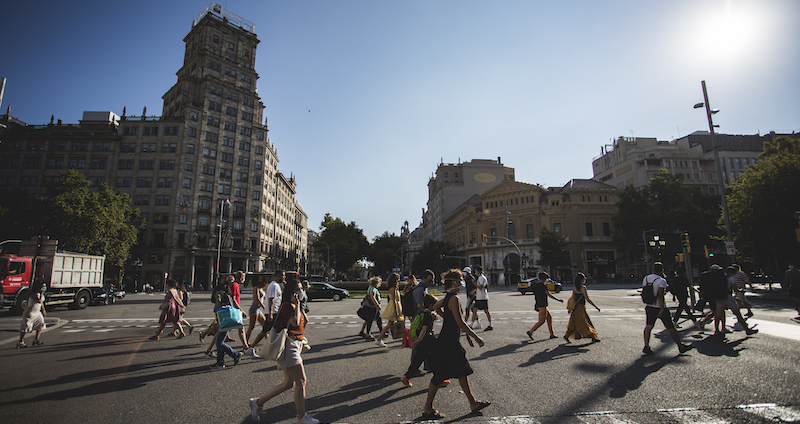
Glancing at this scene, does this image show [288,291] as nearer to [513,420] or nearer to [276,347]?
[276,347]

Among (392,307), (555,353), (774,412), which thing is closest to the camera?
(774,412)

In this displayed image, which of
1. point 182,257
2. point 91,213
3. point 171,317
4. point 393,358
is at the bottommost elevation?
point 393,358

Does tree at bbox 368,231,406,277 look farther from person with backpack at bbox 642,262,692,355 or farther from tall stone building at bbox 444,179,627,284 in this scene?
person with backpack at bbox 642,262,692,355

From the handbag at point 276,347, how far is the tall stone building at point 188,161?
50090 millimetres

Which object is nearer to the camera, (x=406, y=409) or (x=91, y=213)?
(x=406, y=409)

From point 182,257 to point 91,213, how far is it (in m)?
15.7

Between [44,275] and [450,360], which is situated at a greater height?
[44,275]

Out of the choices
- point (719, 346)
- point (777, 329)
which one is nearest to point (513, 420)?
point (719, 346)

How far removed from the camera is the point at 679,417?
4.36 metres

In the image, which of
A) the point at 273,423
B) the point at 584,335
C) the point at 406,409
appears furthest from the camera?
the point at 584,335

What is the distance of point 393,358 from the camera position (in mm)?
7785

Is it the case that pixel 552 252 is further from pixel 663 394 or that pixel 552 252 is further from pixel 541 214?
pixel 663 394

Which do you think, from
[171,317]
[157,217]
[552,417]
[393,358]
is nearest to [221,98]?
[157,217]

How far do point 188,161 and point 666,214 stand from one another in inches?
2623
